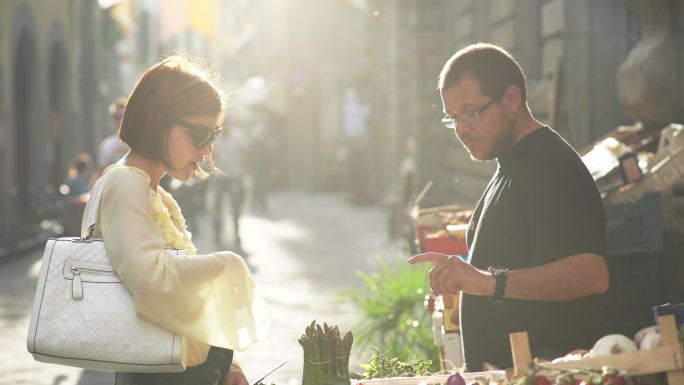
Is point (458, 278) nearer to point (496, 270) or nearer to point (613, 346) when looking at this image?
point (496, 270)

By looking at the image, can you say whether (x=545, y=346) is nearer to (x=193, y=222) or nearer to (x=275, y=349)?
(x=275, y=349)

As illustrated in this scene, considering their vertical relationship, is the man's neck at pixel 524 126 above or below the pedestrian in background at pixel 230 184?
below

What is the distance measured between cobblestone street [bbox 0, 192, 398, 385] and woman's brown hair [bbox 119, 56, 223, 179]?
76 centimetres

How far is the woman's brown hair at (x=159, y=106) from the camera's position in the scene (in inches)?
127

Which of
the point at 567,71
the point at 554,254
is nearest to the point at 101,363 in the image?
the point at 554,254

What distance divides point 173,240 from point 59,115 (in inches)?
825

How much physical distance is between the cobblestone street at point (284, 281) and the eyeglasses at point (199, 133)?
0.70 metres

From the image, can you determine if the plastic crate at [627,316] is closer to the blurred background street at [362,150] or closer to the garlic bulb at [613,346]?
the blurred background street at [362,150]

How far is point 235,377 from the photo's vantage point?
340 cm

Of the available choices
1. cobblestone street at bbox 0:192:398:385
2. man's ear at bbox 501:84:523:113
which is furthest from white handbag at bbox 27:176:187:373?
man's ear at bbox 501:84:523:113

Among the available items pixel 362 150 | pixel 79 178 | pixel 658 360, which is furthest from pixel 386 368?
pixel 362 150

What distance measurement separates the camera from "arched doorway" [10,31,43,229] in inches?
778

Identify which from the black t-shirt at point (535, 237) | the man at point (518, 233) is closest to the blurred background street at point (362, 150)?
the man at point (518, 233)

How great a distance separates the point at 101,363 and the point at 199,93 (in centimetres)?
77
